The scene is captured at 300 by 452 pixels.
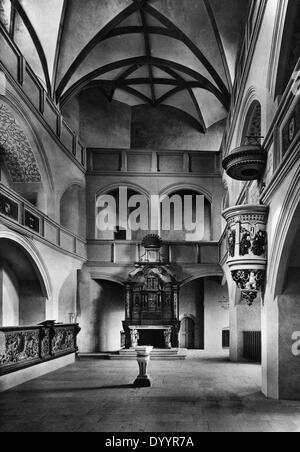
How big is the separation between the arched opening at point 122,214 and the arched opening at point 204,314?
348 cm

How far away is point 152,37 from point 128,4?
199cm

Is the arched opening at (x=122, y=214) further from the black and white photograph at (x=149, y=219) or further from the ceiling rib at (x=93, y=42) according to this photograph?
the ceiling rib at (x=93, y=42)

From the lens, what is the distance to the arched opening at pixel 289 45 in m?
7.36

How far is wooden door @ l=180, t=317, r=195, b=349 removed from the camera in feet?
66.3

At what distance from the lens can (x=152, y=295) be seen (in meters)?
17.6

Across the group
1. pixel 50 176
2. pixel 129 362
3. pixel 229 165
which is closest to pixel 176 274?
pixel 129 362

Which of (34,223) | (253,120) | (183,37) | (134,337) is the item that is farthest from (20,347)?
(183,37)

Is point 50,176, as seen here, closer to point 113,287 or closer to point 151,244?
point 151,244

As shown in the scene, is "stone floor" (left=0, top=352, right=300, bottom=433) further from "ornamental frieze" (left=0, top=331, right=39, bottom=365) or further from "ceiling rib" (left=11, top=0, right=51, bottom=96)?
"ceiling rib" (left=11, top=0, right=51, bottom=96)

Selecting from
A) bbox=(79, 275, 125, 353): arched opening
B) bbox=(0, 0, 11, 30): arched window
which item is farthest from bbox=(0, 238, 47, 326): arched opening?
bbox=(0, 0, 11, 30): arched window

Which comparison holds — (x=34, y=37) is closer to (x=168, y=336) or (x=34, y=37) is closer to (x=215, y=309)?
(x=168, y=336)

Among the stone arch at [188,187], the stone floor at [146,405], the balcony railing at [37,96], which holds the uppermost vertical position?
the balcony railing at [37,96]

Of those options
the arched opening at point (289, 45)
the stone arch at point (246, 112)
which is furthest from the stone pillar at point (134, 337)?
the arched opening at point (289, 45)

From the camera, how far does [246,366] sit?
13438 millimetres
